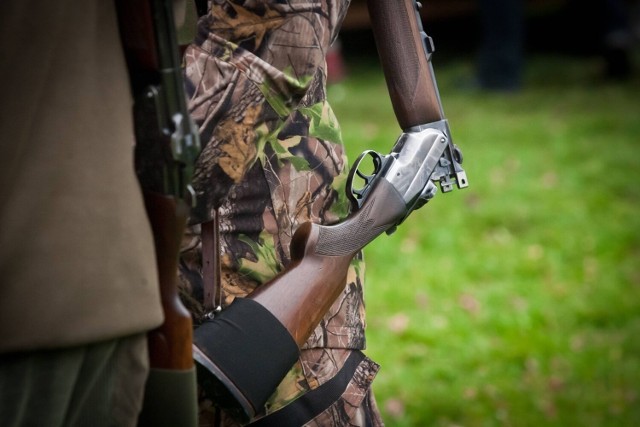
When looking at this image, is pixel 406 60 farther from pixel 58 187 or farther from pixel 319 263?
pixel 58 187

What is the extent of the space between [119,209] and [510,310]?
3.70m

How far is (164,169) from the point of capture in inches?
53.3

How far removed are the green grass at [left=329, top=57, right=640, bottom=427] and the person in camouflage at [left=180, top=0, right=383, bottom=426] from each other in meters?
2.00

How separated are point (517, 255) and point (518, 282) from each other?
12.7 inches

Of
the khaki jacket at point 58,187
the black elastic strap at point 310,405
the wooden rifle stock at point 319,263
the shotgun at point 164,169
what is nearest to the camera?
the khaki jacket at point 58,187

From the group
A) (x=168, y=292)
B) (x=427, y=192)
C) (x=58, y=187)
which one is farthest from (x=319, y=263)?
(x=58, y=187)

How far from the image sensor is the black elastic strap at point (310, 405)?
178 cm

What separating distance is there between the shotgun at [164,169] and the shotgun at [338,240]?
14cm

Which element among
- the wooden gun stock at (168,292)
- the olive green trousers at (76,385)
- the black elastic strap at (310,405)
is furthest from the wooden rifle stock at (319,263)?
the olive green trousers at (76,385)

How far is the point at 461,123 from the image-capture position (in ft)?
25.1

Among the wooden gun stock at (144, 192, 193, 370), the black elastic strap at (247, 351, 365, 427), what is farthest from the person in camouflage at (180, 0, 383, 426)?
the wooden gun stock at (144, 192, 193, 370)

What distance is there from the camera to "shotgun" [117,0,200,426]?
4.33ft

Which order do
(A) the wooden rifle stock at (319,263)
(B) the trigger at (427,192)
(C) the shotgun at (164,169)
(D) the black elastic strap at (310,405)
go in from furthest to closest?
(B) the trigger at (427,192) → (D) the black elastic strap at (310,405) → (A) the wooden rifle stock at (319,263) → (C) the shotgun at (164,169)

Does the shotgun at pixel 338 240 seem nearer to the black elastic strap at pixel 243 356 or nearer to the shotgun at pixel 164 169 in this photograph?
the black elastic strap at pixel 243 356
